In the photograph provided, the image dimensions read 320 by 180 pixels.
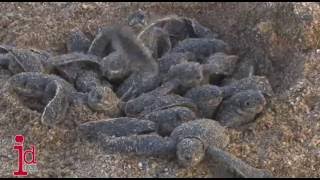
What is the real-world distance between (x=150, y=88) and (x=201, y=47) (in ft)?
1.27

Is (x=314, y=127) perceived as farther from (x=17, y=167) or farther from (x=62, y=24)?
(x=62, y=24)

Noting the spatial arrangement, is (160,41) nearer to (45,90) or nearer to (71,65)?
(71,65)

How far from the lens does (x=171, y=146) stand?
7.75 feet

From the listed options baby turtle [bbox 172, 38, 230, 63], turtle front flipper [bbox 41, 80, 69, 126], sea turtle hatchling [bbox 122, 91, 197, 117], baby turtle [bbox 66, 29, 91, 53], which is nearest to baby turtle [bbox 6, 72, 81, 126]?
turtle front flipper [bbox 41, 80, 69, 126]

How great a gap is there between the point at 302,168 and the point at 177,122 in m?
0.54

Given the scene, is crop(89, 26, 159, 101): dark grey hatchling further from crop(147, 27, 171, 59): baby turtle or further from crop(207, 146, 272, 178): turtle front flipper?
crop(207, 146, 272, 178): turtle front flipper

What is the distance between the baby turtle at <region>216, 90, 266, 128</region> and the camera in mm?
2498

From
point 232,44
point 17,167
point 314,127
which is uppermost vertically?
point 232,44

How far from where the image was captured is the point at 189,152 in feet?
7.50

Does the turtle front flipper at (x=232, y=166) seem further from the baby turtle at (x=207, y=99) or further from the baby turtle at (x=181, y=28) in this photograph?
the baby turtle at (x=181, y=28)

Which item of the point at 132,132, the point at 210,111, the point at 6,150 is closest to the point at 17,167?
the point at 6,150

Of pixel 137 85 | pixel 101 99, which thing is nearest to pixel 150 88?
pixel 137 85

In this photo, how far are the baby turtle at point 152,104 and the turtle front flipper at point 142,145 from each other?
17 centimetres

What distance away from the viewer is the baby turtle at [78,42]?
3.06 metres
